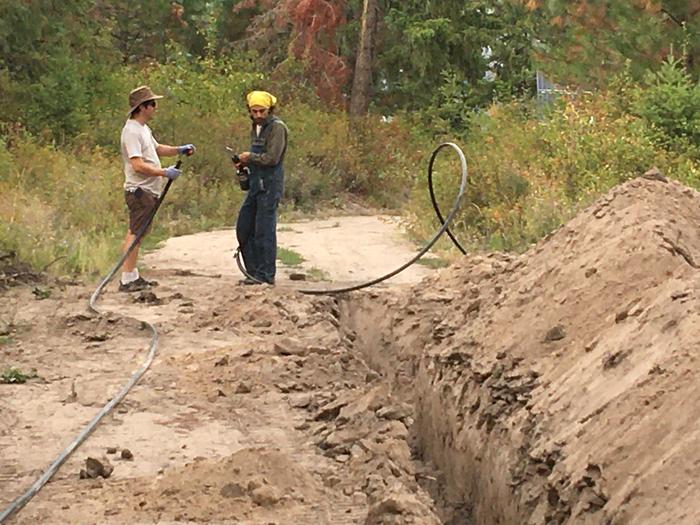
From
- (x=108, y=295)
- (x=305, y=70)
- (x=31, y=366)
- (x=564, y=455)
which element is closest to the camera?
(x=564, y=455)

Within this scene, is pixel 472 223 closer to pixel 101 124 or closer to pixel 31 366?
pixel 31 366

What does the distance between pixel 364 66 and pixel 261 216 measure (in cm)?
1833

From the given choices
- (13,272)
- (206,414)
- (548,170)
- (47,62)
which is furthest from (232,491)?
(47,62)

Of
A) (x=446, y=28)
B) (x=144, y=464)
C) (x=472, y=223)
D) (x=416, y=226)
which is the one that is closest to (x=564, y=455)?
(x=144, y=464)

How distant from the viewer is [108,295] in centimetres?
1250

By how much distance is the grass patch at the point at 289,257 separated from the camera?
15000 mm

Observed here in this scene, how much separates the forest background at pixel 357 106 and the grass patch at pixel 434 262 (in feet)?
A: 2.11

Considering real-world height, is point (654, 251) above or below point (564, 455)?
above

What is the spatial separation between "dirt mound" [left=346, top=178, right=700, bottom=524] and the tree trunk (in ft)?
71.3

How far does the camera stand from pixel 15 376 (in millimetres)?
8859

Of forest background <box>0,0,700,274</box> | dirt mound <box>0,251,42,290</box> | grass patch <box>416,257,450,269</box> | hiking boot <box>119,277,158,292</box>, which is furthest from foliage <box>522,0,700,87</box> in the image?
dirt mound <box>0,251,42,290</box>

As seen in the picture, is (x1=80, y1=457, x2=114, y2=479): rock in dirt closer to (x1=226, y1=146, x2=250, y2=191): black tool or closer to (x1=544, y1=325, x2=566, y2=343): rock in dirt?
(x1=544, y1=325, x2=566, y2=343): rock in dirt

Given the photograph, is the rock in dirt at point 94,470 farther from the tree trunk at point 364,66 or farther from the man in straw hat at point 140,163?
the tree trunk at point 364,66

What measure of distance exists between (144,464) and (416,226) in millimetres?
11437
